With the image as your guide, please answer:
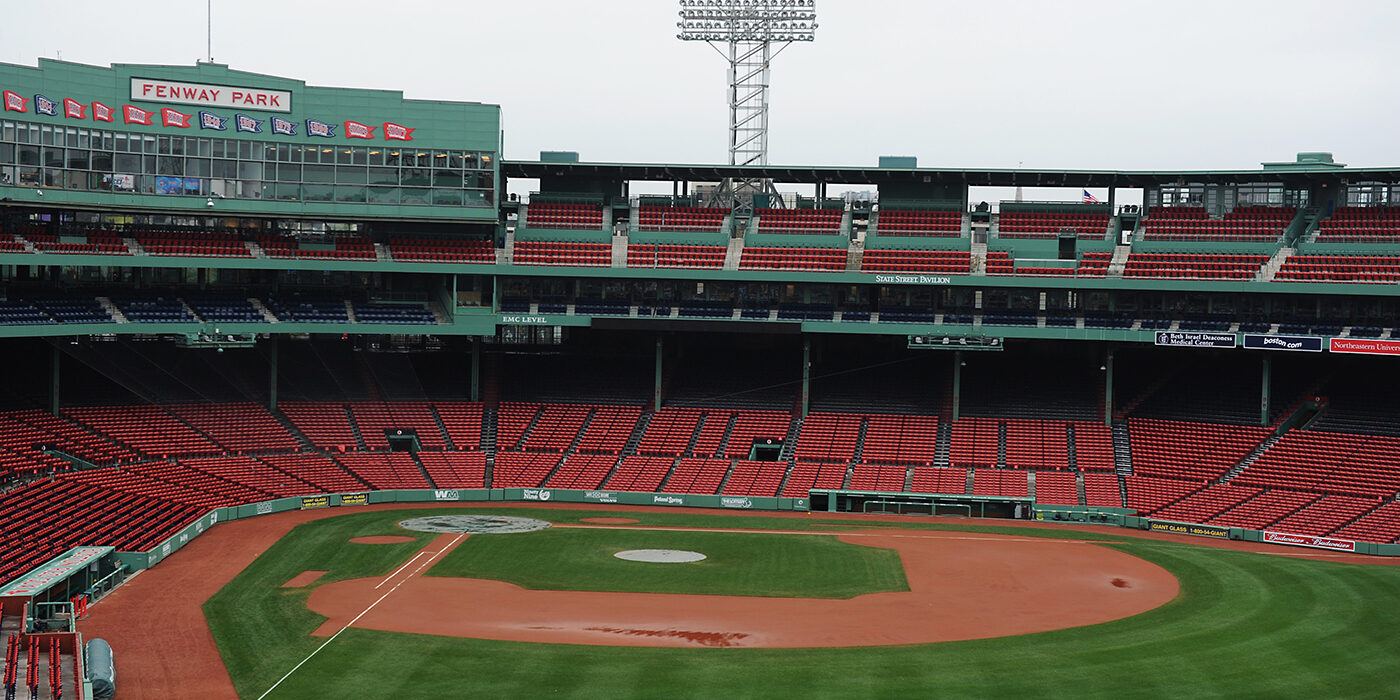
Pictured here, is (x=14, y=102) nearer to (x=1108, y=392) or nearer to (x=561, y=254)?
(x=561, y=254)

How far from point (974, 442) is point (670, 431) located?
50.1ft

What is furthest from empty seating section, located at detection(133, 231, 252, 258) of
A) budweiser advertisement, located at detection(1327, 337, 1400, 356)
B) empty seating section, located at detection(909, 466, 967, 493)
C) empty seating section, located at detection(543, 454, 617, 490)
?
budweiser advertisement, located at detection(1327, 337, 1400, 356)

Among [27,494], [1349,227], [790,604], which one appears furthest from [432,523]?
[1349,227]

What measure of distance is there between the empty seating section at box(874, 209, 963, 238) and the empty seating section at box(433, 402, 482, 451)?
2355 cm

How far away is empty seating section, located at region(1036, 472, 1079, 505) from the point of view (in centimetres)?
5591

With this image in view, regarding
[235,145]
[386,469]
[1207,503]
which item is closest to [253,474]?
[386,469]

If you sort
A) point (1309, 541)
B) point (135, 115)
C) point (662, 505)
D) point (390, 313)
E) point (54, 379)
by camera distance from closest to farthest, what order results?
point (1309, 541)
point (54, 379)
point (662, 505)
point (135, 115)
point (390, 313)

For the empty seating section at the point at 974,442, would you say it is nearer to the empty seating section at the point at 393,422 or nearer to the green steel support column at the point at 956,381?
the green steel support column at the point at 956,381

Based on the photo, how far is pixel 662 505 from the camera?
2283 inches

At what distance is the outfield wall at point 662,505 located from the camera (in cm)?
4796

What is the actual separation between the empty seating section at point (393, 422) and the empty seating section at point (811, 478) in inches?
696

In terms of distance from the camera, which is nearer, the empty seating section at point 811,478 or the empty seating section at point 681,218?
the empty seating section at point 811,478

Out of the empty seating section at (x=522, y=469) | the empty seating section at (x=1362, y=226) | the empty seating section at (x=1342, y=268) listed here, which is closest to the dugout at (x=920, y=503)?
the empty seating section at (x=522, y=469)

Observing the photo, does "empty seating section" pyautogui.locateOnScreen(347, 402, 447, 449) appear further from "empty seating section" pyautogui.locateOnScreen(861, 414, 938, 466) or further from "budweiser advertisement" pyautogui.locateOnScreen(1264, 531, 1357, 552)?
"budweiser advertisement" pyautogui.locateOnScreen(1264, 531, 1357, 552)
